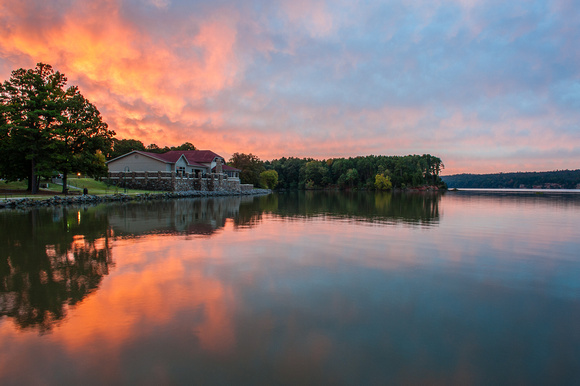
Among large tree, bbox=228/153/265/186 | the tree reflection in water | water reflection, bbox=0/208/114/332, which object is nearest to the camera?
water reflection, bbox=0/208/114/332

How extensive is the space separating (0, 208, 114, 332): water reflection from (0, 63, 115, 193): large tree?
26.6 m

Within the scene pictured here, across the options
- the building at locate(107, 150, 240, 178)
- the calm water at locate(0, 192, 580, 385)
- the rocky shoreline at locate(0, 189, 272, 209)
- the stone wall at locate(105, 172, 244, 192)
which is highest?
the building at locate(107, 150, 240, 178)

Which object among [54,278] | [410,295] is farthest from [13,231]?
[410,295]

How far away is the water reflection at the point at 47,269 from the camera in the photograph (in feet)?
22.1

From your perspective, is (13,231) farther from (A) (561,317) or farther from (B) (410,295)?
(A) (561,317)

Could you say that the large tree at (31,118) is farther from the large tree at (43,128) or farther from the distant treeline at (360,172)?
the distant treeline at (360,172)

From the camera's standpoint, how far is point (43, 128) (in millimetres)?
39188

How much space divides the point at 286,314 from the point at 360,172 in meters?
146

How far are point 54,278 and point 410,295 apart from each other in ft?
28.7

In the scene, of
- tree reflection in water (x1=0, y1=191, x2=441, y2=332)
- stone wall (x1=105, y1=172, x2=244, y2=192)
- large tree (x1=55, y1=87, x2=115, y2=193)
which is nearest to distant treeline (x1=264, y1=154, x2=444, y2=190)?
Result: stone wall (x1=105, y1=172, x2=244, y2=192)

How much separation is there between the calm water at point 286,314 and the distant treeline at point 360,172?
12789cm

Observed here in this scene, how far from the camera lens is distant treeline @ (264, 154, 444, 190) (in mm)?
138500

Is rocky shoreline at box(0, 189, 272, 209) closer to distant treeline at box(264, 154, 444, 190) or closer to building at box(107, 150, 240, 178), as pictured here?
building at box(107, 150, 240, 178)

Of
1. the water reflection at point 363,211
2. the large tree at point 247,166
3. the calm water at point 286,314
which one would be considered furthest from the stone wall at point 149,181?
the calm water at point 286,314
